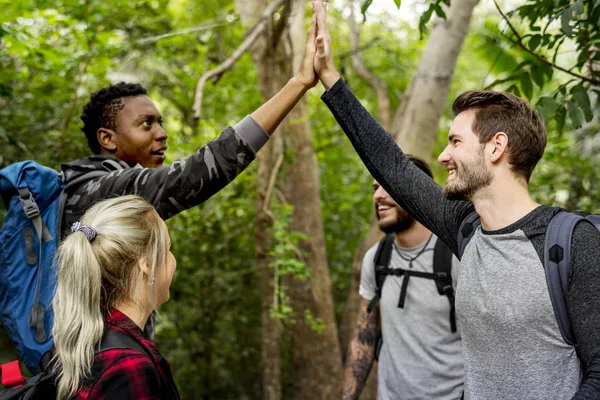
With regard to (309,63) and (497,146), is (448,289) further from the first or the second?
(309,63)


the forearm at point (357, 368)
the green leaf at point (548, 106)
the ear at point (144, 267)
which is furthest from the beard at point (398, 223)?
the ear at point (144, 267)

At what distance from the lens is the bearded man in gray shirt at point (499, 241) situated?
5.67 ft

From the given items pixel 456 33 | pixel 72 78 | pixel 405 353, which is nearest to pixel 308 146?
pixel 456 33

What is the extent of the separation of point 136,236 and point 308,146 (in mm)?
3692

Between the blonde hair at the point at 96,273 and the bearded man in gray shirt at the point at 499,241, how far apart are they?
97 cm

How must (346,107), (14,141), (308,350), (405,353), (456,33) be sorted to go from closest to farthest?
(346,107) → (405,353) → (14,141) → (456,33) → (308,350)

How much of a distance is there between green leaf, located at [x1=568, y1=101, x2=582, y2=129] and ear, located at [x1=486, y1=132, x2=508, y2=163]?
741 millimetres

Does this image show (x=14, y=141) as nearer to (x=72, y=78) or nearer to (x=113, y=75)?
(x=72, y=78)

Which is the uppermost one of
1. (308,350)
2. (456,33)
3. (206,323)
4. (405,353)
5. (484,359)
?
(456,33)

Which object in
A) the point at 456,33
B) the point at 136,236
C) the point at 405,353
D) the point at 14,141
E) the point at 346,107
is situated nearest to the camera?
the point at 136,236

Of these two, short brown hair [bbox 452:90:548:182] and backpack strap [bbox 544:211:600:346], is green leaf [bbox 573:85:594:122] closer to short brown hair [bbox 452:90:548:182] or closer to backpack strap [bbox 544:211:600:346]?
short brown hair [bbox 452:90:548:182]

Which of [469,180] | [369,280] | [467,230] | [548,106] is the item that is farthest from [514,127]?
[369,280]

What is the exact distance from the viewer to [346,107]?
239 centimetres

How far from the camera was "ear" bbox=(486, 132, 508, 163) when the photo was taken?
204 cm
